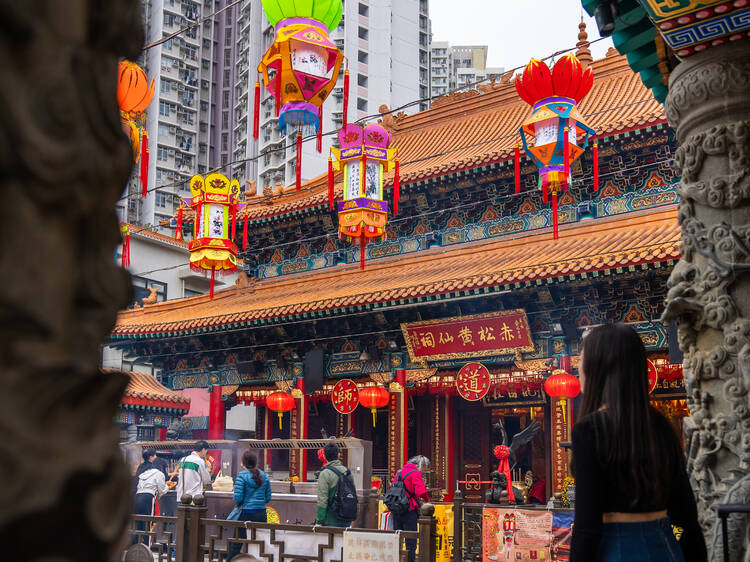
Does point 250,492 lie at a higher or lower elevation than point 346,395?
lower

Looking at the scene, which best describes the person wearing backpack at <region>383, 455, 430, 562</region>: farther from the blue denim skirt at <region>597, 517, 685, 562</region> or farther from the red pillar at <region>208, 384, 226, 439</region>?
the red pillar at <region>208, 384, 226, 439</region>

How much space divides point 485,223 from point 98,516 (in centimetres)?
1415

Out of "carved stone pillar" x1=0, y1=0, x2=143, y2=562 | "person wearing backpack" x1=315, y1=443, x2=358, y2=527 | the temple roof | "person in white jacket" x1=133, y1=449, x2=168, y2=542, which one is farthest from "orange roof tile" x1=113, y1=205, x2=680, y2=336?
"carved stone pillar" x1=0, y1=0, x2=143, y2=562

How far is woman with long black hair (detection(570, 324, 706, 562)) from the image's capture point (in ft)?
6.47

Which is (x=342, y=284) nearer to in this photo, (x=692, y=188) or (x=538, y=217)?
(x=538, y=217)

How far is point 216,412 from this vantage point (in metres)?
16.6

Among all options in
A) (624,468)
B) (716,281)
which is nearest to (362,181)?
(716,281)

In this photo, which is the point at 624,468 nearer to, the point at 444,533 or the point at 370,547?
the point at 370,547

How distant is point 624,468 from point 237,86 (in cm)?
4495

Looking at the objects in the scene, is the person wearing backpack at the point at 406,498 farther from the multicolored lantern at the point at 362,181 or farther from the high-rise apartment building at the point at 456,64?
the high-rise apartment building at the point at 456,64

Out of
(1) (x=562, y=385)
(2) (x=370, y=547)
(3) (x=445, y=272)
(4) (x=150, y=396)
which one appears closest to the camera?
(2) (x=370, y=547)

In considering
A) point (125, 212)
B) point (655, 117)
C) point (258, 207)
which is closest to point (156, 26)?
point (125, 212)

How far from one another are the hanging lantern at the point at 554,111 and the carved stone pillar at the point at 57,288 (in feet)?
32.4

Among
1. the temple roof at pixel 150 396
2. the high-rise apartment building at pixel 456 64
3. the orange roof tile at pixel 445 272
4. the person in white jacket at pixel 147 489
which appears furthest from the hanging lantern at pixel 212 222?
the high-rise apartment building at pixel 456 64
